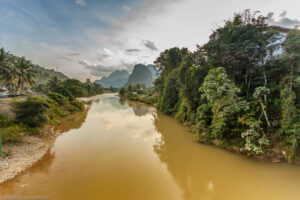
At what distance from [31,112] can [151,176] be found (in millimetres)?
10344

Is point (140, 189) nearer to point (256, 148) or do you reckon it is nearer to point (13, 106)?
point (256, 148)

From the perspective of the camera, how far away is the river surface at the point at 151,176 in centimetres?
416

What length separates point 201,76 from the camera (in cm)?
972

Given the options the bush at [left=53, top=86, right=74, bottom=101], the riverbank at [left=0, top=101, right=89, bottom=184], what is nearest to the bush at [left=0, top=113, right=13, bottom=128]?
the riverbank at [left=0, top=101, right=89, bottom=184]

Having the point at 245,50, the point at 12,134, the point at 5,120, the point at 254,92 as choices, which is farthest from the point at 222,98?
the point at 5,120

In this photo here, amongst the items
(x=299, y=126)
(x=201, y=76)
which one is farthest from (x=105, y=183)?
(x=201, y=76)

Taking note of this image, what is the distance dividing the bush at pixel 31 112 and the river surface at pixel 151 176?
3462 millimetres

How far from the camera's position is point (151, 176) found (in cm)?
513

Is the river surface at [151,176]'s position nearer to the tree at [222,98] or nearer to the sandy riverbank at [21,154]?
the sandy riverbank at [21,154]

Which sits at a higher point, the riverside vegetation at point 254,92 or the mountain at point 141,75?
the mountain at point 141,75

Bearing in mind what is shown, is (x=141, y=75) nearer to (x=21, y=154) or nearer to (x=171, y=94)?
(x=171, y=94)

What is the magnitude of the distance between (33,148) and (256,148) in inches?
491

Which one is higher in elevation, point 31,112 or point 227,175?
point 31,112

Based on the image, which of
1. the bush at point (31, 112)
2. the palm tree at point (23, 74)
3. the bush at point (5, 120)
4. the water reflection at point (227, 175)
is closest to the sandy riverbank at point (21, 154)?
the bush at point (31, 112)
